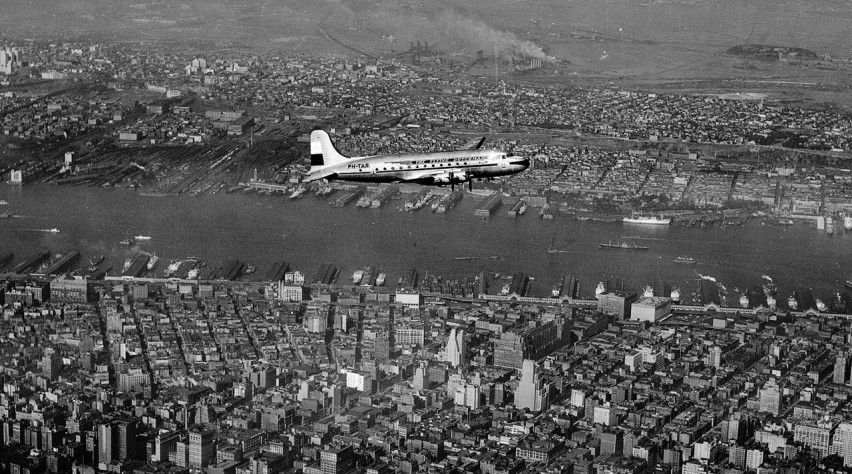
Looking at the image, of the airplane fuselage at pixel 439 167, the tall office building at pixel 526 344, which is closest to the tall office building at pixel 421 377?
the tall office building at pixel 526 344

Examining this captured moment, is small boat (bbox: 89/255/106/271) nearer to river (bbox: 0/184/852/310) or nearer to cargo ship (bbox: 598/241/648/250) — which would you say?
river (bbox: 0/184/852/310)

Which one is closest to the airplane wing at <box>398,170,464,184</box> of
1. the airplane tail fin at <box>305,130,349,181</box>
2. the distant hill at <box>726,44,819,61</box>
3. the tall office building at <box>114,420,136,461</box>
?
the airplane tail fin at <box>305,130,349,181</box>

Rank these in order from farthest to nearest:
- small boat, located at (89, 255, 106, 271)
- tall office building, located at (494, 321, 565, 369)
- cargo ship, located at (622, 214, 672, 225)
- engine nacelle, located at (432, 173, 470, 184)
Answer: cargo ship, located at (622, 214, 672, 225) → small boat, located at (89, 255, 106, 271) → tall office building, located at (494, 321, 565, 369) → engine nacelle, located at (432, 173, 470, 184)

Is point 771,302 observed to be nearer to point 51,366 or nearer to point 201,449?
point 201,449

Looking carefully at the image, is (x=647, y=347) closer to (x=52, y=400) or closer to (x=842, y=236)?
(x=842, y=236)

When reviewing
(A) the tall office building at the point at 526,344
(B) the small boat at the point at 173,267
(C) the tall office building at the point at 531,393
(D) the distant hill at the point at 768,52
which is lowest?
(C) the tall office building at the point at 531,393

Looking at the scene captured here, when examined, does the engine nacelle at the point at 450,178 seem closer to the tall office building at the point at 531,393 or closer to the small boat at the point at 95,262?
the tall office building at the point at 531,393
